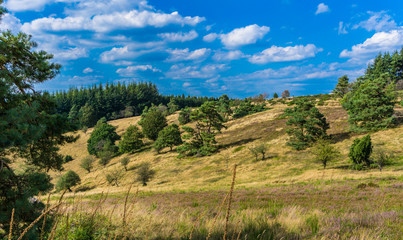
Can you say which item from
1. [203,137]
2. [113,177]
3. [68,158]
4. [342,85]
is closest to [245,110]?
[342,85]

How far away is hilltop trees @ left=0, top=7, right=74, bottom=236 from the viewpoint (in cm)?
431

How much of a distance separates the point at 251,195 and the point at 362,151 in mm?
19610

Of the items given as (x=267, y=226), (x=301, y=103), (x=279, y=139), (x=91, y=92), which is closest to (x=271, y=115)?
(x=279, y=139)

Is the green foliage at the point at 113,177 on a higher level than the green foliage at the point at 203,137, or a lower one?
lower

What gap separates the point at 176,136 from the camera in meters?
61.2

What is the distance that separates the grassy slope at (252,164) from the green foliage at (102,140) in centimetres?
743

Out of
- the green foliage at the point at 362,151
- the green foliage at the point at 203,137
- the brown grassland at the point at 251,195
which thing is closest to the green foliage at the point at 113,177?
the brown grassland at the point at 251,195

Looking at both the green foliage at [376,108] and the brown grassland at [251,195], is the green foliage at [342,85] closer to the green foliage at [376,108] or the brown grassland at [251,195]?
the brown grassland at [251,195]

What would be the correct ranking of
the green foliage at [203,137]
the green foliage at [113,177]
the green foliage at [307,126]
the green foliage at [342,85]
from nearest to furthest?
the green foliage at [307,126] < the green foliage at [113,177] < the green foliage at [203,137] < the green foliage at [342,85]

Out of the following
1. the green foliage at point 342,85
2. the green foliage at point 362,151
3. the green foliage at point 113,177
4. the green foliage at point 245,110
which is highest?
the green foliage at point 342,85

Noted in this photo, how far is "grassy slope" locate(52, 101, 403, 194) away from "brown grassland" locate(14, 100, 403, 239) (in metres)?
0.14

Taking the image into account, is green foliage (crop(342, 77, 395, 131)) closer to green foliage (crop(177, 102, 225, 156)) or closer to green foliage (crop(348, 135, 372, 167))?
Answer: green foliage (crop(348, 135, 372, 167))

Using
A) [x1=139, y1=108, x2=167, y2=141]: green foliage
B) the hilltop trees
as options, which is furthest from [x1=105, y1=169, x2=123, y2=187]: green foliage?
the hilltop trees

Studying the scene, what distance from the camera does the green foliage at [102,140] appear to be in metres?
73.8
